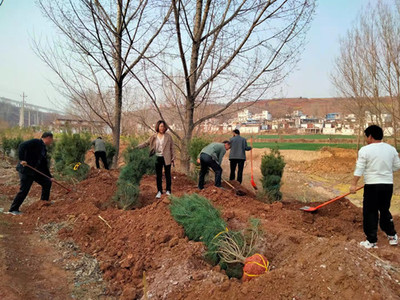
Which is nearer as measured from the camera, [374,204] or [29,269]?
[29,269]

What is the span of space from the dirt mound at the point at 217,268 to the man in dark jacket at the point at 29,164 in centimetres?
32

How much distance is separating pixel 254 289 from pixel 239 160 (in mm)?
6084

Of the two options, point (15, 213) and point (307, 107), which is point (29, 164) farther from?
point (307, 107)

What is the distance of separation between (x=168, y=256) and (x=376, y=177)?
10.0 ft

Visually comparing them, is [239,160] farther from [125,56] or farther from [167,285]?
[167,285]

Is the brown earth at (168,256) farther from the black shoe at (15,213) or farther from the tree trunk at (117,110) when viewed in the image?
the tree trunk at (117,110)

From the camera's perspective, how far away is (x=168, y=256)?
3.44 m

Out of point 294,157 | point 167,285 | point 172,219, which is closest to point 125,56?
point 172,219

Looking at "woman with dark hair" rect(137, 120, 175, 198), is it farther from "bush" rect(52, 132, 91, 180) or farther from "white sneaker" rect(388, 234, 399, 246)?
"bush" rect(52, 132, 91, 180)

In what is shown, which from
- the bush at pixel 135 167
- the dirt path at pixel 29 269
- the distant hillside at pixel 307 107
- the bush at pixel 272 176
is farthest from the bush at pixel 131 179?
the distant hillside at pixel 307 107

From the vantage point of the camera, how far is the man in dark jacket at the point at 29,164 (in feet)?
18.2

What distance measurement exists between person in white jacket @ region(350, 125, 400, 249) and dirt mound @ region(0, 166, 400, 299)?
37cm

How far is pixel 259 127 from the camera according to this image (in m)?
44.7

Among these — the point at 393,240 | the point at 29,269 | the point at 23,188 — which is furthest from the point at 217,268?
the point at 23,188
